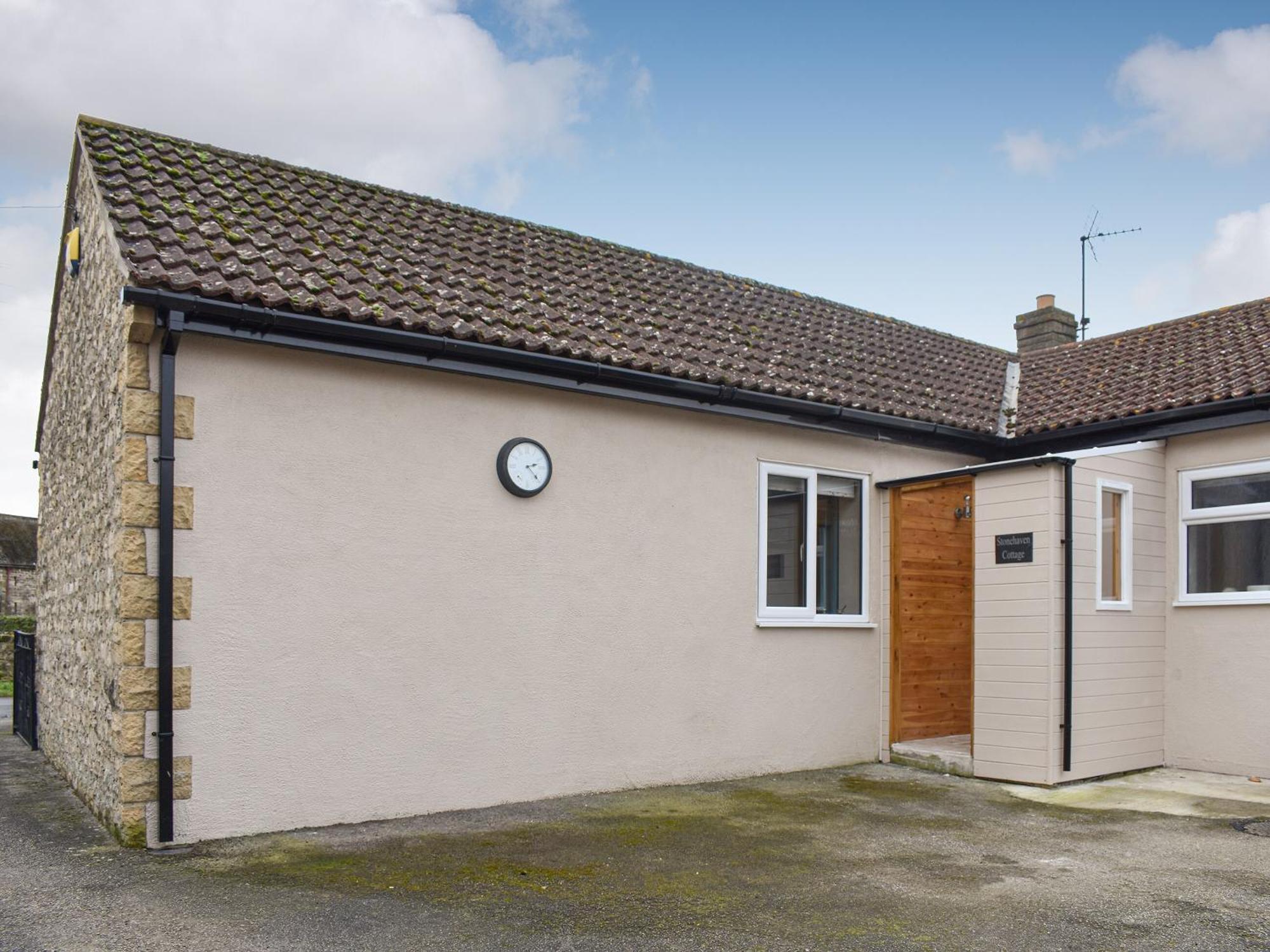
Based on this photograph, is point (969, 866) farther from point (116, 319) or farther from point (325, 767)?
point (116, 319)

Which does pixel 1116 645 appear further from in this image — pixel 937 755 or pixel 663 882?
pixel 663 882

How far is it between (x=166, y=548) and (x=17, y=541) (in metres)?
34.1

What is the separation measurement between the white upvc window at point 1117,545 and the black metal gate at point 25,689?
1088 centimetres

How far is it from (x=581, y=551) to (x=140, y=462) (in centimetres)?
327

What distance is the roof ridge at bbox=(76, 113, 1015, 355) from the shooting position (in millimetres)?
8969

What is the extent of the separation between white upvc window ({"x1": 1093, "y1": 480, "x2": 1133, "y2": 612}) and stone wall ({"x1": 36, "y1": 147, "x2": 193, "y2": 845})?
766 cm

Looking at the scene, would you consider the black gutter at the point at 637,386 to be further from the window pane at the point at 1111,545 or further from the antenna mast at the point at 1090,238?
the antenna mast at the point at 1090,238

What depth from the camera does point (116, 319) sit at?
6762 millimetres

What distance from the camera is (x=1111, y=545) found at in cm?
929

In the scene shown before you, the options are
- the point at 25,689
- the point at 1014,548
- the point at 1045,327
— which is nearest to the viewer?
the point at 1014,548

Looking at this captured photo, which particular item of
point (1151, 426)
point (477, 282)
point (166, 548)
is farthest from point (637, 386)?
point (1151, 426)

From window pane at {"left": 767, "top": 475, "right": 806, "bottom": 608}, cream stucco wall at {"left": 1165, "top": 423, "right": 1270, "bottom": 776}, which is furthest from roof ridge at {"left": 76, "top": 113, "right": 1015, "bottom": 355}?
cream stucco wall at {"left": 1165, "top": 423, "right": 1270, "bottom": 776}

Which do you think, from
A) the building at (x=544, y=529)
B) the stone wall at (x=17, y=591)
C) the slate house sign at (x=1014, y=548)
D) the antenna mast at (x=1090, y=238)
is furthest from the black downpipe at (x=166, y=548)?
the stone wall at (x=17, y=591)

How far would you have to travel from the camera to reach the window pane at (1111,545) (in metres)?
9.22
